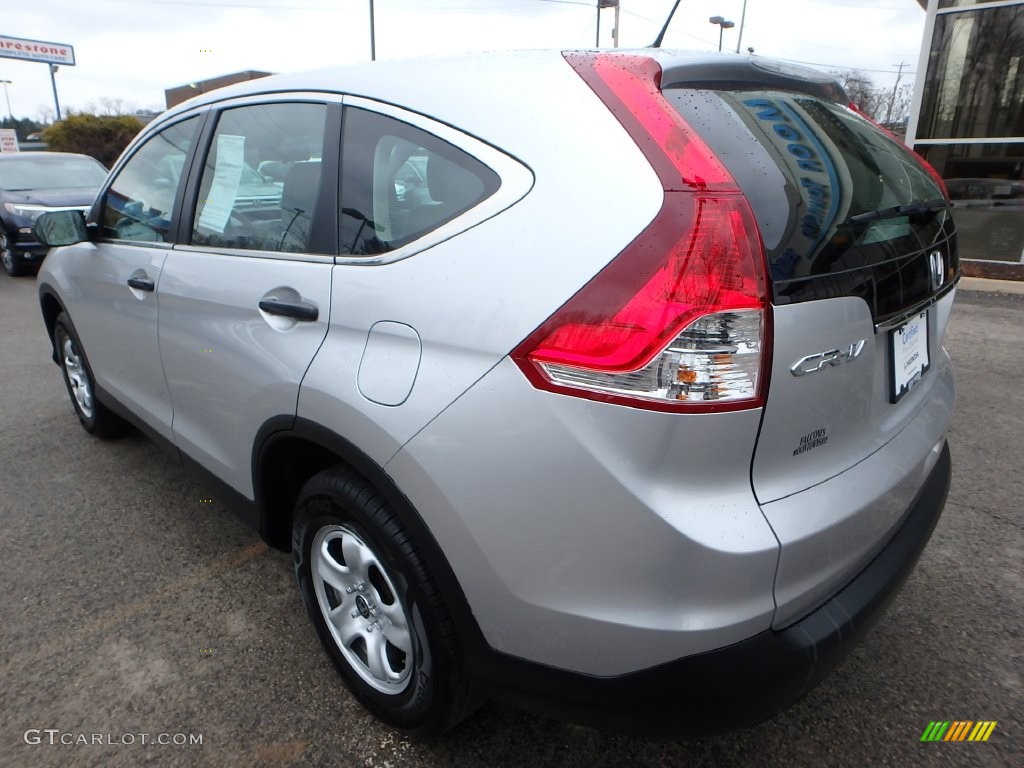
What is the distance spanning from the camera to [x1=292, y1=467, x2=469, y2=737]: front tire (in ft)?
5.30

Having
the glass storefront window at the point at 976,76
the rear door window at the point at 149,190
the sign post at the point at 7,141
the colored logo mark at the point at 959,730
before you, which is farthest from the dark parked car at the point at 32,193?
the sign post at the point at 7,141

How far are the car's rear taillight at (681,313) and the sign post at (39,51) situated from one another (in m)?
45.3

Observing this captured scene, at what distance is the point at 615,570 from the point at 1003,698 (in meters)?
1.53

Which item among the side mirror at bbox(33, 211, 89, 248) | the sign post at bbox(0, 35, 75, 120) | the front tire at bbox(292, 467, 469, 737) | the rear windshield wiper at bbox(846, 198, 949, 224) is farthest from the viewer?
the sign post at bbox(0, 35, 75, 120)

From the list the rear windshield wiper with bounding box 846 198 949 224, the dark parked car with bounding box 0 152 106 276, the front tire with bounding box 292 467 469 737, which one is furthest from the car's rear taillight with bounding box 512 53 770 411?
the dark parked car with bounding box 0 152 106 276

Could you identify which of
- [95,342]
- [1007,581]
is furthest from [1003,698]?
[95,342]

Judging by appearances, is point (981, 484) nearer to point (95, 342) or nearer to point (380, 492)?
point (380, 492)

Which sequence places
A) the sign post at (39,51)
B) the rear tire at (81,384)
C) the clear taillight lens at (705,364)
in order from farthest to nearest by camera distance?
1. the sign post at (39,51)
2. the rear tire at (81,384)
3. the clear taillight lens at (705,364)

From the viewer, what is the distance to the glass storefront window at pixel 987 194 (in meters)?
8.40

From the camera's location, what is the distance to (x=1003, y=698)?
6.62 feet

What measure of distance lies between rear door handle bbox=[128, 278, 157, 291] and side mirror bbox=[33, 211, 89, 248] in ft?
2.05

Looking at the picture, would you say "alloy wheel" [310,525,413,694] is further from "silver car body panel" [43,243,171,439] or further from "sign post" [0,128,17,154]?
"sign post" [0,128,17,154]

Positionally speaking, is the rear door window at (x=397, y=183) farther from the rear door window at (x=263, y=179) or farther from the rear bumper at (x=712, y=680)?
the rear bumper at (x=712, y=680)

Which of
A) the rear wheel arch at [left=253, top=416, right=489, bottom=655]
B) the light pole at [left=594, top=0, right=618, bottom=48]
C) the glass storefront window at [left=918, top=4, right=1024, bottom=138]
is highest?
the light pole at [left=594, top=0, right=618, bottom=48]
